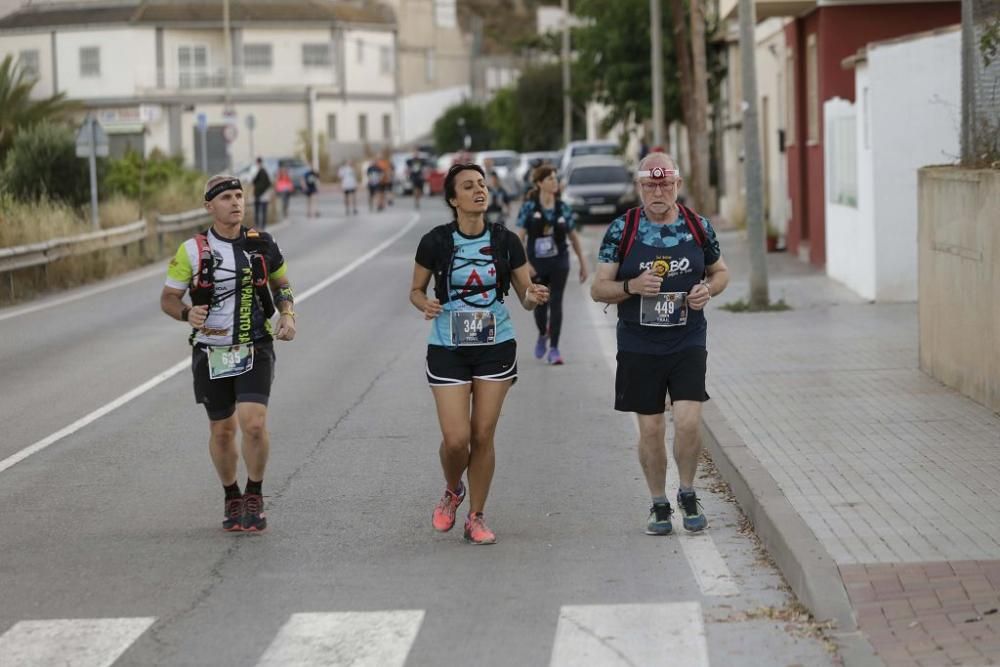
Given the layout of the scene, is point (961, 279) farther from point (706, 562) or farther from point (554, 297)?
point (706, 562)

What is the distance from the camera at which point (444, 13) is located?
110 m

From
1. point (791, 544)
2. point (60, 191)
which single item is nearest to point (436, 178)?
point (60, 191)

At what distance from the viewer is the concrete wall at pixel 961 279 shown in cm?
1242

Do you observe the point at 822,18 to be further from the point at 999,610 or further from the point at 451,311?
the point at 999,610

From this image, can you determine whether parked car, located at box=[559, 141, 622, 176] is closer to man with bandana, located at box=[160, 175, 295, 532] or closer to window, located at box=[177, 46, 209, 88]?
window, located at box=[177, 46, 209, 88]

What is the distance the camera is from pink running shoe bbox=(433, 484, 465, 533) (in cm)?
913

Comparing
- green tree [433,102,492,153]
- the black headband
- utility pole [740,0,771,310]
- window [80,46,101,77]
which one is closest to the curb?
the black headband

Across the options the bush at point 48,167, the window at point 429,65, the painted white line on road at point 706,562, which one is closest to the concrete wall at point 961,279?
the painted white line on road at point 706,562

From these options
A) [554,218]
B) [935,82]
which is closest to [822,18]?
[935,82]

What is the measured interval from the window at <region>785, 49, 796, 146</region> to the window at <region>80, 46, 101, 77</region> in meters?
60.5

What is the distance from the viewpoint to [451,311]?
8.77 metres

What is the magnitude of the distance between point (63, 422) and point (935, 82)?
11.1m

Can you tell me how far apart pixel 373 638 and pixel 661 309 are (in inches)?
100

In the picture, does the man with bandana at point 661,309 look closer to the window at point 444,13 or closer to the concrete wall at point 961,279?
the concrete wall at point 961,279
